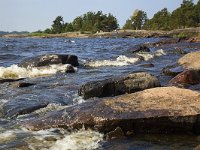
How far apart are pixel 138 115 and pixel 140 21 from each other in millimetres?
137153

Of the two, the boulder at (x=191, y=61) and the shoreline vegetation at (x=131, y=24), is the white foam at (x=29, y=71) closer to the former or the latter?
the boulder at (x=191, y=61)

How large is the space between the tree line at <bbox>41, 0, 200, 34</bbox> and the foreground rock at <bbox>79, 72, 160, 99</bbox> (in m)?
110

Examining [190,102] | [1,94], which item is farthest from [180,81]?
[1,94]

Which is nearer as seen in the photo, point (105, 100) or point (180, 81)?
point (105, 100)

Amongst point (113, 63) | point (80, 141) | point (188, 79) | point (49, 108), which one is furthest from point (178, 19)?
point (80, 141)

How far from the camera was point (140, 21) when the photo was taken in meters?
142

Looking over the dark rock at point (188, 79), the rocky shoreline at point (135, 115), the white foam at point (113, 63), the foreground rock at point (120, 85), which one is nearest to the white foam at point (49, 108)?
the rocky shoreline at point (135, 115)

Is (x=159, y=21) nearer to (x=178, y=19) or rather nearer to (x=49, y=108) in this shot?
(x=178, y=19)

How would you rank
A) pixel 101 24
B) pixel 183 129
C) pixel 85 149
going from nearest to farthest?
pixel 85 149 → pixel 183 129 → pixel 101 24

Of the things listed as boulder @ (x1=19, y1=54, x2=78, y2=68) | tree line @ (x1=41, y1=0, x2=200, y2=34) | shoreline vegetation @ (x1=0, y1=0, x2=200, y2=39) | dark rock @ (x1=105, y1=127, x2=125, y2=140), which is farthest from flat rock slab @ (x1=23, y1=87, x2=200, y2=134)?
tree line @ (x1=41, y1=0, x2=200, y2=34)

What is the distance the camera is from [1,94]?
12.1 metres

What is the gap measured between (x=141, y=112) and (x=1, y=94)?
6.18m

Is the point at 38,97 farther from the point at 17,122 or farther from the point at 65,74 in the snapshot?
the point at 65,74

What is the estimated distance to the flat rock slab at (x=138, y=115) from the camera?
24.1 ft
